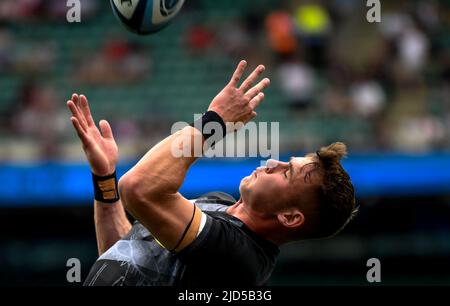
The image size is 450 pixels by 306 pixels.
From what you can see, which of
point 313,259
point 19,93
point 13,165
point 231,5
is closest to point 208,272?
point 13,165

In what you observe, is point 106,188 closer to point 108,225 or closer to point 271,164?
point 108,225

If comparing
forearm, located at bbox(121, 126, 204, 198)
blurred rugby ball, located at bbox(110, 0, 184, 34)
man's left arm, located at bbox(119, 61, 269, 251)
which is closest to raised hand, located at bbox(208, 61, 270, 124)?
man's left arm, located at bbox(119, 61, 269, 251)

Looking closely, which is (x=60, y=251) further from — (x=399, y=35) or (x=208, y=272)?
(x=208, y=272)

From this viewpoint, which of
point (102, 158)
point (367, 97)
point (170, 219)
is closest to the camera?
point (170, 219)

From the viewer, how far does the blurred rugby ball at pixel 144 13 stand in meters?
5.04

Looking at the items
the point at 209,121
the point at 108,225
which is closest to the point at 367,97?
the point at 108,225

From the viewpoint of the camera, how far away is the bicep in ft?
12.7

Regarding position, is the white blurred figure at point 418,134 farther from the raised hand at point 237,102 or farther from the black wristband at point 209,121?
the black wristband at point 209,121

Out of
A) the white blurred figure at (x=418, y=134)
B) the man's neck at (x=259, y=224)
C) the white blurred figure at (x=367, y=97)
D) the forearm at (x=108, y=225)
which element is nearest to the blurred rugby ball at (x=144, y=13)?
the forearm at (x=108, y=225)

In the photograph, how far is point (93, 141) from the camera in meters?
4.55

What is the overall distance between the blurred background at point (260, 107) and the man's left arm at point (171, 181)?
275 inches

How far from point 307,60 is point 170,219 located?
33.0ft

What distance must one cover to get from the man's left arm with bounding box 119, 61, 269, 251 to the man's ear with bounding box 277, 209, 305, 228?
0.48m
